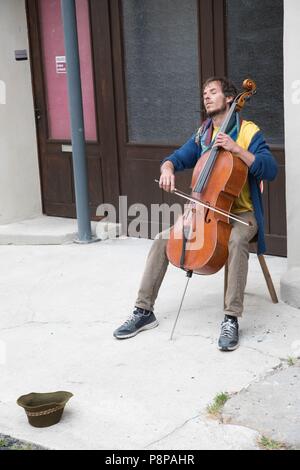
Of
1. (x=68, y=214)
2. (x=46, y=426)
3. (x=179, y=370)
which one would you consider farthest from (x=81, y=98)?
(x=46, y=426)

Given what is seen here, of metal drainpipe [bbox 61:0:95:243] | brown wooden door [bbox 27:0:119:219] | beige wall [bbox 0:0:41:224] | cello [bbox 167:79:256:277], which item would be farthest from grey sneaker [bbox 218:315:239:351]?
beige wall [bbox 0:0:41:224]

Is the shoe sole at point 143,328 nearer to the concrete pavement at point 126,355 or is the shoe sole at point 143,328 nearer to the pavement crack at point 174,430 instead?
the concrete pavement at point 126,355

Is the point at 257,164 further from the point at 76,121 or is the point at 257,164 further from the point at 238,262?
the point at 76,121

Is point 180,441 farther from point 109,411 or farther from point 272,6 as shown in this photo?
point 272,6

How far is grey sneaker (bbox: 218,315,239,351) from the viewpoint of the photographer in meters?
4.53

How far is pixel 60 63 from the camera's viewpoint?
7.46 m

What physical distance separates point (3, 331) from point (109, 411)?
1.37 metres

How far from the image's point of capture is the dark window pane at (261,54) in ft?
19.6

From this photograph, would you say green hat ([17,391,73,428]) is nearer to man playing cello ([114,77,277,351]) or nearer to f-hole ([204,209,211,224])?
man playing cello ([114,77,277,351])

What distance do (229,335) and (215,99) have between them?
1305 millimetres

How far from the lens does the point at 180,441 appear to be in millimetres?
3615

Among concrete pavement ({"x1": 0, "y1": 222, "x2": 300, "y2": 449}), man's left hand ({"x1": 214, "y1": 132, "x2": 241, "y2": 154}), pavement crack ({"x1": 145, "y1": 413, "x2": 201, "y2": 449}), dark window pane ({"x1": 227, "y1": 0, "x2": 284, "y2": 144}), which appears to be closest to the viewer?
pavement crack ({"x1": 145, "y1": 413, "x2": 201, "y2": 449})

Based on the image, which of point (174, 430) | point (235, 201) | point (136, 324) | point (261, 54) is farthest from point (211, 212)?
point (261, 54)

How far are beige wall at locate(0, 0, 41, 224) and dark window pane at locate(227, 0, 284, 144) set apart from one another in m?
2.15
